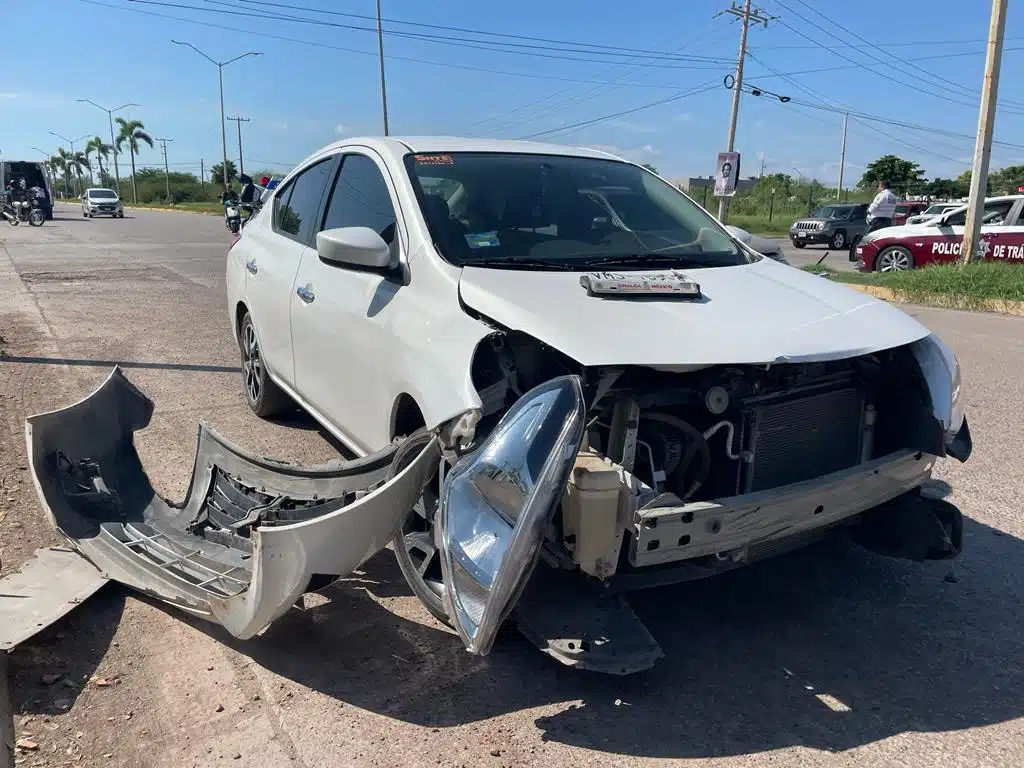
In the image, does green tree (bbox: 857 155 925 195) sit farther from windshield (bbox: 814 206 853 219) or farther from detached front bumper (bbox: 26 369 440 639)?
detached front bumper (bbox: 26 369 440 639)

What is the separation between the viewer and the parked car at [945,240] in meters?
15.1

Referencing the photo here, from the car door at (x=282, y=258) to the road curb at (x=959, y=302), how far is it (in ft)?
29.2

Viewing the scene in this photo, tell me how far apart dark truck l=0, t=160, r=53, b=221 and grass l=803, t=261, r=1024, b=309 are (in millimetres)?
38864

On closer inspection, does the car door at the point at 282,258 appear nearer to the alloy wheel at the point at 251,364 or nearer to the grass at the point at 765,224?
the alloy wheel at the point at 251,364

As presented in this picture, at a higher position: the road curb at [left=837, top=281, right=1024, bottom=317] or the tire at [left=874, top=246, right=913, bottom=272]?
the tire at [left=874, top=246, right=913, bottom=272]

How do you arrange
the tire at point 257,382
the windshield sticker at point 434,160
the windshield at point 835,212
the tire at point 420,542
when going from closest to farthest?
the tire at point 420,542, the windshield sticker at point 434,160, the tire at point 257,382, the windshield at point 835,212

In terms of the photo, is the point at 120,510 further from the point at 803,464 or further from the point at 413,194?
the point at 803,464

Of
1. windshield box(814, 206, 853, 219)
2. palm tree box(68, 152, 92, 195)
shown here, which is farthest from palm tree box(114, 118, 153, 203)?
windshield box(814, 206, 853, 219)

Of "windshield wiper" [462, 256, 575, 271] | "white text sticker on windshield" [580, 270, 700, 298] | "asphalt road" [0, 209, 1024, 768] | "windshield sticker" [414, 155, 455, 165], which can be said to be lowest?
"asphalt road" [0, 209, 1024, 768]

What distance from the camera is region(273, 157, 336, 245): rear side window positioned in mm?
4855

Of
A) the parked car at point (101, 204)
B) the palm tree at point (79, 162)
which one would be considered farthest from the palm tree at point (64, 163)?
the parked car at point (101, 204)

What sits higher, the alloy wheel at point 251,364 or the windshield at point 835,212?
the windshield at point 835,212

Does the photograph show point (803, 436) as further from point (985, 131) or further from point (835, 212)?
point (835, 212)

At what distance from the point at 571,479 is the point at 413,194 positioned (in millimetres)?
1761
